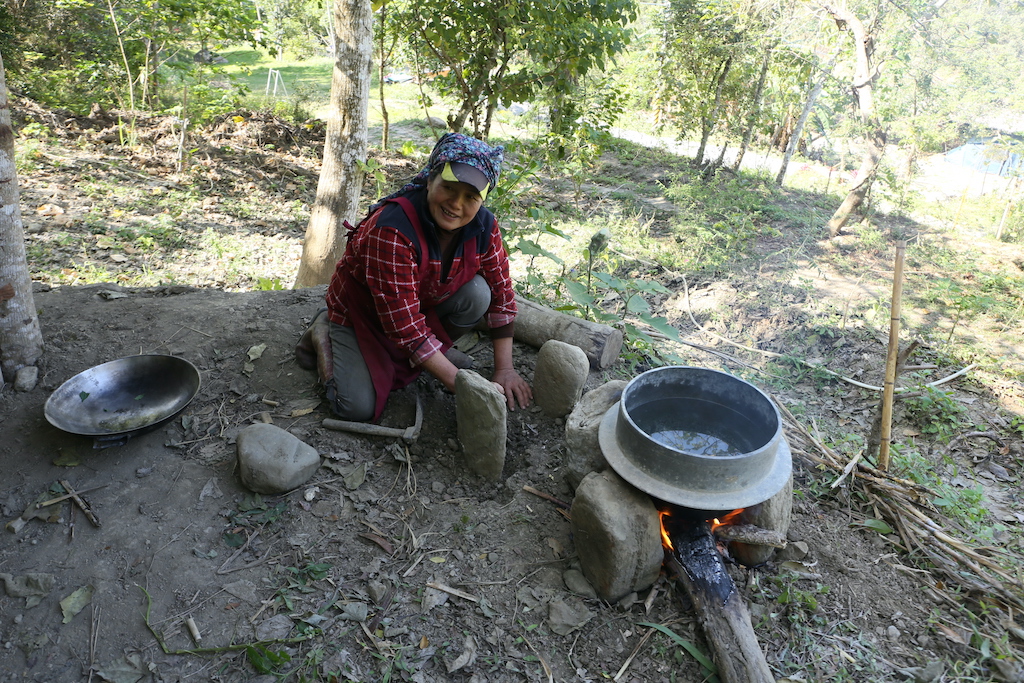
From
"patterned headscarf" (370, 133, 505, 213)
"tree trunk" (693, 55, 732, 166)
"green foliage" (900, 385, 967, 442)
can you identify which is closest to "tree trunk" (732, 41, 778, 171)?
Answer: "tree trunk" (693, 55, 732, 166)

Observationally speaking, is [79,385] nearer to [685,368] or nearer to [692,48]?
[685,368]

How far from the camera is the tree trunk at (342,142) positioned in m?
4.19

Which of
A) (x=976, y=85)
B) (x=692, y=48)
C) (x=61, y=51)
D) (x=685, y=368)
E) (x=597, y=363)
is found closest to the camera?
(x=685, y=368)

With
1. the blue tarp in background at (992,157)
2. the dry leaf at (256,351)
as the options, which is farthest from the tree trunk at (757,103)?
the dry leaf at (256,351)

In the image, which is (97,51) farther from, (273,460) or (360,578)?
(360,578)

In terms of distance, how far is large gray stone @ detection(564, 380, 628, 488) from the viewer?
2408mm

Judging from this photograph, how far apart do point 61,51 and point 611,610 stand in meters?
10.0

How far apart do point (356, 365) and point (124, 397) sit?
40.8 inches

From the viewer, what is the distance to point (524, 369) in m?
3.27

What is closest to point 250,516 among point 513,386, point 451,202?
point 513,386

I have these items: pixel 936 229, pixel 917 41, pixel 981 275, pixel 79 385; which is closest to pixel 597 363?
pixel 79 385

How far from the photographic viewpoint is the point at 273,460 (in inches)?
89.3

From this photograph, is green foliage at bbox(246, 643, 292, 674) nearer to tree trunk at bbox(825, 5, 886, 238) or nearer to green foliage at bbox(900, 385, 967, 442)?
green foliage at bbox(900, 385, 967, 442)

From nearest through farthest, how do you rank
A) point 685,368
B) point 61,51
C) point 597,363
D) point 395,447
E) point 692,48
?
point 685,368, point 395,447, point 597,363, point 61,51, point 692,48
